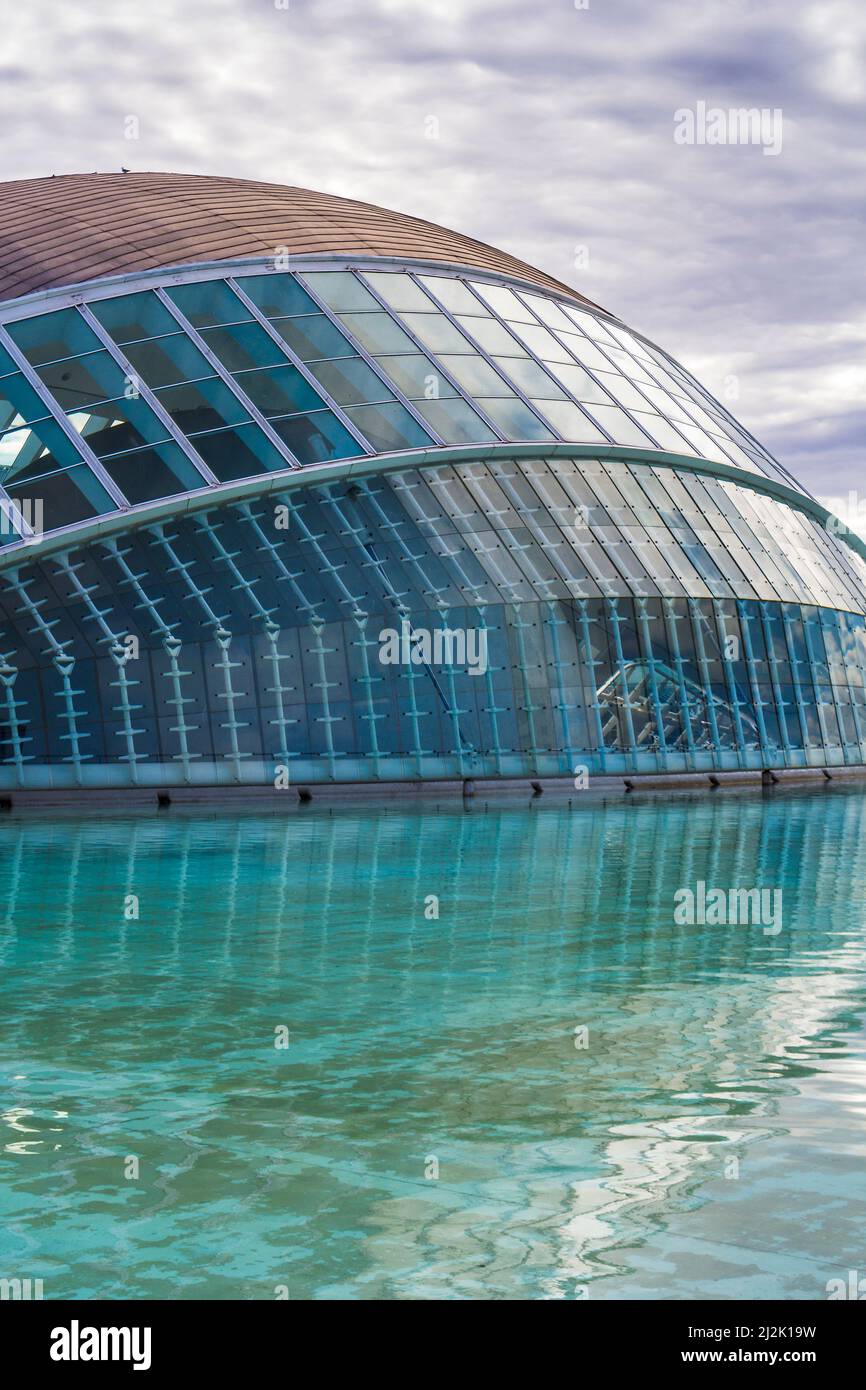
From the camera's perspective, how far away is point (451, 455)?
3647 centimetres

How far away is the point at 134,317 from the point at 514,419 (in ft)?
29.0

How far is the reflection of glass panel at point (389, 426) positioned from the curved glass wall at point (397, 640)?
2.31 feet

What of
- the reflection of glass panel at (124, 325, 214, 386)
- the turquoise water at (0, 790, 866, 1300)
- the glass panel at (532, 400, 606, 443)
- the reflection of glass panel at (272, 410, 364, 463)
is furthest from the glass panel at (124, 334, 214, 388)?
the turquoise water at (0, 790, 866, 1300)

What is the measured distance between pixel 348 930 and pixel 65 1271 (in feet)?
25.9

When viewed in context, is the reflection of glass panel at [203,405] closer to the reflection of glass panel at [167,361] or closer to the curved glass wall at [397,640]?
the reflection of glass panel at [167,361]

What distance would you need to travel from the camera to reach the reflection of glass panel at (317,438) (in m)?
35.1

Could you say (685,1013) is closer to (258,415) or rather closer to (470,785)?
(470,785)

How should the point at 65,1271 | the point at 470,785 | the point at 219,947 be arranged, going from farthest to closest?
the point at 470,785
the point at 219,947
the point at 65,1271

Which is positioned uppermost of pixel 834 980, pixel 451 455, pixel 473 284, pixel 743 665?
pixel 473 284

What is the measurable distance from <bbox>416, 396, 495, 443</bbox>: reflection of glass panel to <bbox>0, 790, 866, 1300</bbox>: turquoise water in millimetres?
21892

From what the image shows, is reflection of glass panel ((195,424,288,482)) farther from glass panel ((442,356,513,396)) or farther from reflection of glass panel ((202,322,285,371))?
glass panel ((442,356,513,396))

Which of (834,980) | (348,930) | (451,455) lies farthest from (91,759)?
(834,980)

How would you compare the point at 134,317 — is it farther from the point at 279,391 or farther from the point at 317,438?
the point at 317,438

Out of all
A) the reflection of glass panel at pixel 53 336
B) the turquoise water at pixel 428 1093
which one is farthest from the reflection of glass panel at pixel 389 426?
the turquoise water at pixel 428 1093
